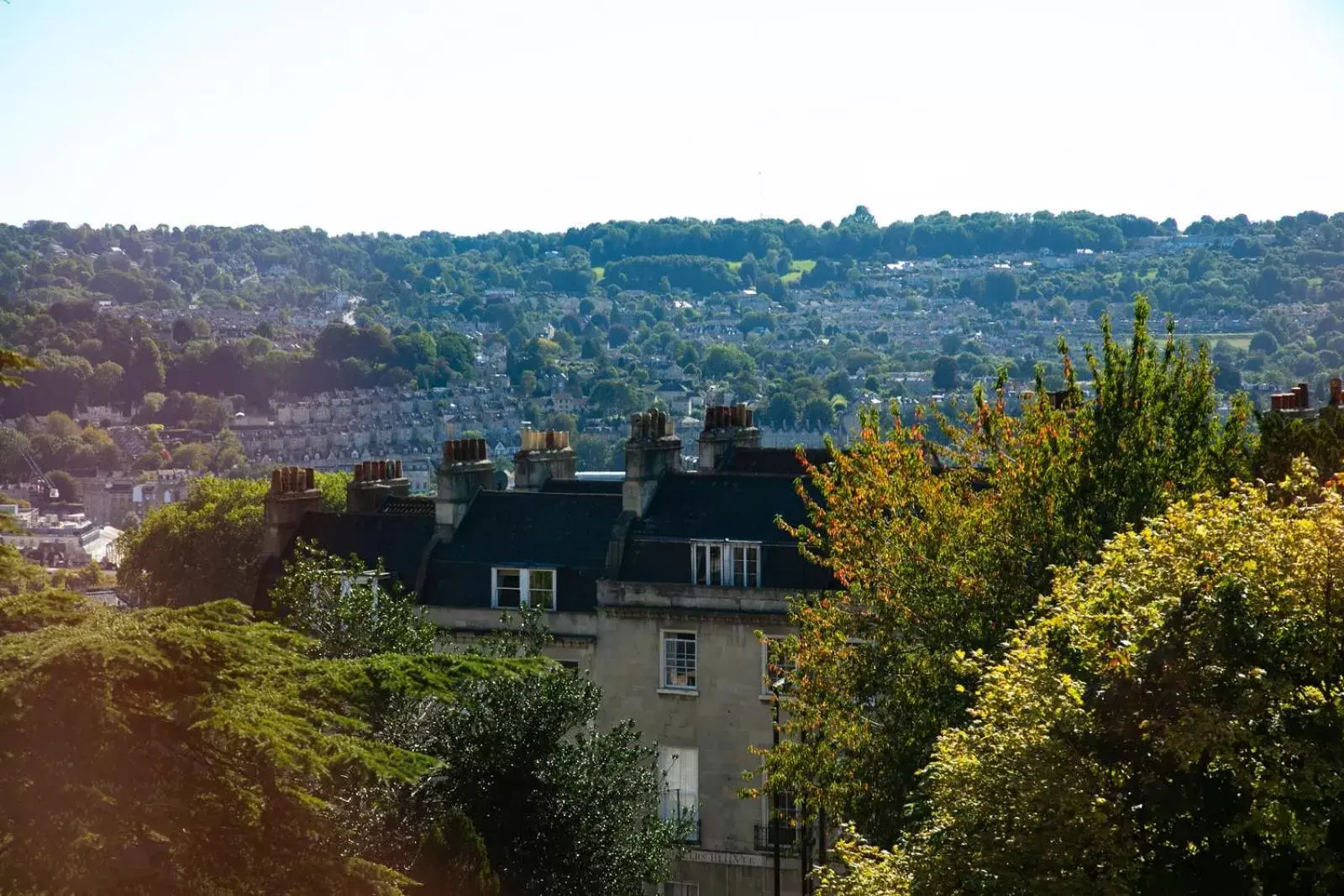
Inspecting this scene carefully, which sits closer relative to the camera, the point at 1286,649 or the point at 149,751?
the point at 149,751

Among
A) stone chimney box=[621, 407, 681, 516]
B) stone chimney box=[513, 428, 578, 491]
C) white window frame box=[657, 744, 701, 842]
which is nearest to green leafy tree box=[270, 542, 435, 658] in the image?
white window frame box=[657, 744, 701, 842]

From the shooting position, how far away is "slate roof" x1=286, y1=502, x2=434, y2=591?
4816 cm

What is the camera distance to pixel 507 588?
46.6 meters

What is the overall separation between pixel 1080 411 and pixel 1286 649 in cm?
1116

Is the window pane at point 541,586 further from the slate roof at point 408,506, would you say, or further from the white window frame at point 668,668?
the slate roof at point 408,506

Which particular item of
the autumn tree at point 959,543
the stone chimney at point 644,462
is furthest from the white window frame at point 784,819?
the stone chimney at point 644,462

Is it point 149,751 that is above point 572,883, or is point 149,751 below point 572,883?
above

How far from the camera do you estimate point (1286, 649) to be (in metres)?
21.8

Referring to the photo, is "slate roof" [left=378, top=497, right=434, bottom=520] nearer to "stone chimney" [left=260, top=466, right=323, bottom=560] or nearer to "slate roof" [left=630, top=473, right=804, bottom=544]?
"stone chimney" [left=260, top=466, right=323, bottom=560]

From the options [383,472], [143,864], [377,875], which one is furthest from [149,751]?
[383,472]

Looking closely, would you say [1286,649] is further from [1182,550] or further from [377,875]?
[377,875]

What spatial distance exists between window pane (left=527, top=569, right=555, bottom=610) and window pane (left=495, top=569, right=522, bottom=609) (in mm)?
230

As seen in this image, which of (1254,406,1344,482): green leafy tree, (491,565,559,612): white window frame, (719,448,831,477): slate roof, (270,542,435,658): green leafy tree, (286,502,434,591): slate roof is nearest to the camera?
(1254,406,1344,482): green leafy tree

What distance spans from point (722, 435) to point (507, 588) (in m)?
10.1
